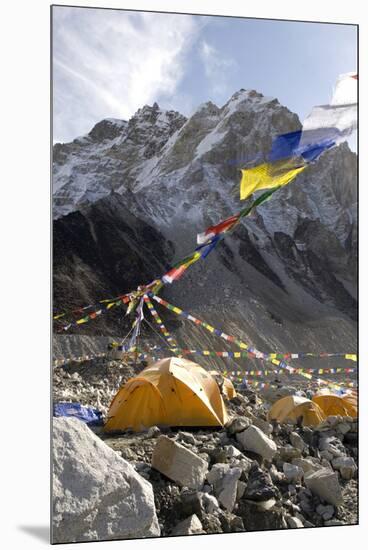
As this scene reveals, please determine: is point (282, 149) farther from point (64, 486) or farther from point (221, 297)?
point (221, 297)

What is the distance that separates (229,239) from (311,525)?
20045mm

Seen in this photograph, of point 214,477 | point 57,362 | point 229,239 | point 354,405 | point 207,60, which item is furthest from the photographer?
point 229,239

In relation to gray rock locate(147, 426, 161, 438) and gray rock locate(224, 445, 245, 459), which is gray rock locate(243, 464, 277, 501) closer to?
gray rock locate(224, 445, 245, 459)

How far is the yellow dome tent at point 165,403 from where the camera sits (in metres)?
6.73

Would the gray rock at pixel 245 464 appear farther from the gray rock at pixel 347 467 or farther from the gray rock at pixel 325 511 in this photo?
the gray rock at pixel 347 467

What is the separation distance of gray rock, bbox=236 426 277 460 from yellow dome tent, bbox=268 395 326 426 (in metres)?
1.77

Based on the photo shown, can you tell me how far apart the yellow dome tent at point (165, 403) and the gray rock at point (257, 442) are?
833 millimetres

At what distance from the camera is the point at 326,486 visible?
5.55 m

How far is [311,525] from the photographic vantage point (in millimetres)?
5426

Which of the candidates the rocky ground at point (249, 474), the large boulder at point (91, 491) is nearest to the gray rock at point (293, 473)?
the rocky ground at point (249, 474)

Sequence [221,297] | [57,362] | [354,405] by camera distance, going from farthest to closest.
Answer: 1. [221,297]
2. [57,362]
3. [354,405]

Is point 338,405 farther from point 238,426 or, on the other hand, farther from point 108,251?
point 108,251

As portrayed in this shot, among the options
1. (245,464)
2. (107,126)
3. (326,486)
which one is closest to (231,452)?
(245,464)

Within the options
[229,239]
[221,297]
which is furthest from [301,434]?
[229,239]
